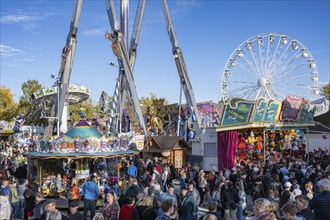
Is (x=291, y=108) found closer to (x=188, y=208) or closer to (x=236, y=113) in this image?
(x=236, y=113)

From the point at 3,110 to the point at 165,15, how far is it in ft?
138

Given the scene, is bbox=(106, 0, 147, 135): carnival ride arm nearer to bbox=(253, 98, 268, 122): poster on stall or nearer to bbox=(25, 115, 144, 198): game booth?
bbox=(253, 98, 268, 122): poster on stall

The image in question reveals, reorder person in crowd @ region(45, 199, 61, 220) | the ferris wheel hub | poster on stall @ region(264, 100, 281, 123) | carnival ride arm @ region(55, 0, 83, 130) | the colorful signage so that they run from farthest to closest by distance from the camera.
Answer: carnival ride arm @ region(55, 0, 83, 130), the ferris wheel hub, the colorful signage, poster on stall @ region(264, 100, 281, 123), person in crowd @ region(45, 199, 61, 220)

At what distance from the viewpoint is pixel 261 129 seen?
21.0 meters

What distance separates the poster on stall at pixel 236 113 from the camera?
1936cm

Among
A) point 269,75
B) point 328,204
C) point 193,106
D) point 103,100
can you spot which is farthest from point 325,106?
point 328,204

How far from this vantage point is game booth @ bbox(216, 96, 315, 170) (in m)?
19.5

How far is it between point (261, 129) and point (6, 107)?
5136 cm

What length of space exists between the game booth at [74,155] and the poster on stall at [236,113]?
581cm

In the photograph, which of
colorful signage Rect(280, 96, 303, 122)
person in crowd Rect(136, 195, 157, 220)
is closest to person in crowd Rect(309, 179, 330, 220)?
person in crowd Rect(136, 195, 157, 220)

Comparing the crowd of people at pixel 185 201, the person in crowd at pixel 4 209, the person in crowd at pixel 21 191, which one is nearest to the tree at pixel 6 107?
the crowd of people at pixel 185 201

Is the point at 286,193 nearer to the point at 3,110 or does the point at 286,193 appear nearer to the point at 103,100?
the point at 103,100

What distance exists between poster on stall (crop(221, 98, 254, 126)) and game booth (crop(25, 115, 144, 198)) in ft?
19.1

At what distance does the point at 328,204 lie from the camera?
18.8 feet
